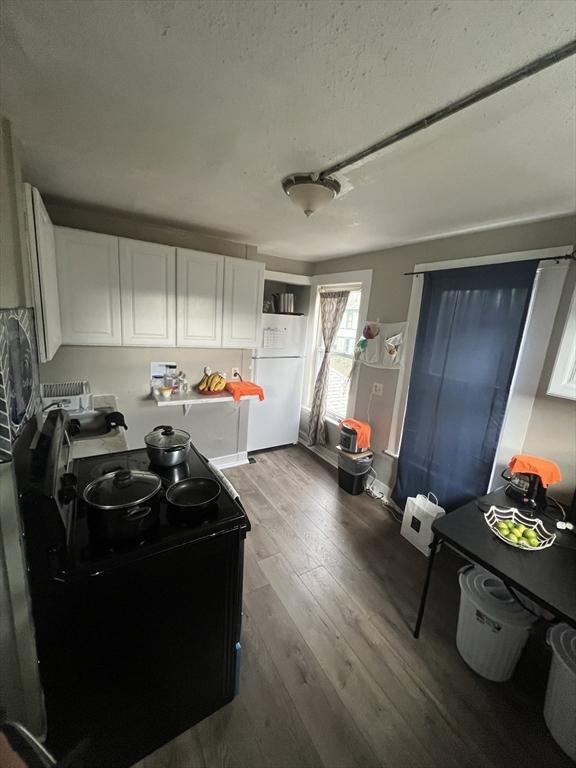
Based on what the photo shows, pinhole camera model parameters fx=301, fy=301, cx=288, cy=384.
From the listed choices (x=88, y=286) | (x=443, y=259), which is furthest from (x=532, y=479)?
(x=88, y=286)

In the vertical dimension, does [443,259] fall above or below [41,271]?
above

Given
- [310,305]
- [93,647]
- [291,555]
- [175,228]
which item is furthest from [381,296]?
[93,647]

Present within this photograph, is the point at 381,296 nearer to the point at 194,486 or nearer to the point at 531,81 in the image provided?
the point at 531,81

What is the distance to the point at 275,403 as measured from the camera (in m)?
3.76

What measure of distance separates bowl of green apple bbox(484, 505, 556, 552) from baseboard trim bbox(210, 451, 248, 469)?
8.13 feet

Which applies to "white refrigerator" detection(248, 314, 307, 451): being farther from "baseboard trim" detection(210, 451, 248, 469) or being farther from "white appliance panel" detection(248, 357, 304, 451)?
"baseboard trim" detection(210, 451, 248, 469)

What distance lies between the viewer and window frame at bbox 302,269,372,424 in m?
3.10

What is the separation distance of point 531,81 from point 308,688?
2428mm

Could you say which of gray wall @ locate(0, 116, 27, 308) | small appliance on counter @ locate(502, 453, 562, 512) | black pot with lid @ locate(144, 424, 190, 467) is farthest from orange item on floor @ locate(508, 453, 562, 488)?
gray wall @ locate(0, 116, 27, 308)

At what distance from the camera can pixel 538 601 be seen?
1.21m

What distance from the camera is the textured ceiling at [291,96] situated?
2.26 feet

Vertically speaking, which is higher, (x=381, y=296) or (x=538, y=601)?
(x=381, y=296)

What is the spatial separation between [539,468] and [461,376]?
0.74 meters

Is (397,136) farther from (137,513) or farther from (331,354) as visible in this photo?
(331,354)
